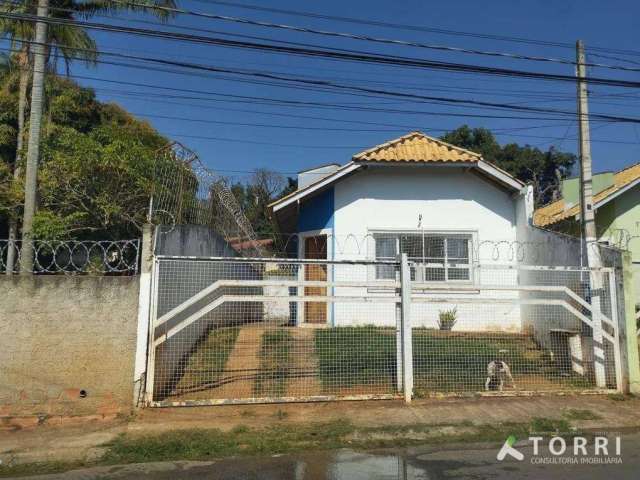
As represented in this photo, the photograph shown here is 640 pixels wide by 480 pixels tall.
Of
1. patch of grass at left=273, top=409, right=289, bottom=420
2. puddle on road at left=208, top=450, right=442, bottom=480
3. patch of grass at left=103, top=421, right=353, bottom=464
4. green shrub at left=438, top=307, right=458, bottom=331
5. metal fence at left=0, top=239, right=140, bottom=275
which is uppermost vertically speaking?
metal fence at left=0, top=239, right=140, bottom=275

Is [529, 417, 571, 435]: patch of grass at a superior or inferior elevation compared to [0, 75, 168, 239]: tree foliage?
inferior

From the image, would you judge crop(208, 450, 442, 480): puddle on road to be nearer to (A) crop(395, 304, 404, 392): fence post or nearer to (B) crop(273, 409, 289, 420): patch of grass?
(B) crop(273, 409, 289, 420): patch of grass

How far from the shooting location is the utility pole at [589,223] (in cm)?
706

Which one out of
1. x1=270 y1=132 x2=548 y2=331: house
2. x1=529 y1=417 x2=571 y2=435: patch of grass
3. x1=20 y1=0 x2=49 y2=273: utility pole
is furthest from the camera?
x1=270 y1=132 x2=548 y2=331: house

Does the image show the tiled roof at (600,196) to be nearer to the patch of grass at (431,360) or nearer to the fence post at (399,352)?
the patch of grass at (431,360)

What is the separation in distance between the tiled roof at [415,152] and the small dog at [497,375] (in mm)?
5730

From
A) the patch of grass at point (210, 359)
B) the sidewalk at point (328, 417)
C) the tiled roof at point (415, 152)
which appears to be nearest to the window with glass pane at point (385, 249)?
the tiled roof at point (415, 152)

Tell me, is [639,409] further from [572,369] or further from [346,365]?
[346,365]

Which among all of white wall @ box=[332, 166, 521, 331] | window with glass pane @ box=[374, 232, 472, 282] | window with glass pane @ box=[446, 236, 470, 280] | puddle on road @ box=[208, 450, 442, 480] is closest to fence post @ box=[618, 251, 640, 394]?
puddle on road @ box=[208, 450, 442, 480]

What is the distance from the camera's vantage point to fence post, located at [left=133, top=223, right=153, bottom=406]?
231 inches

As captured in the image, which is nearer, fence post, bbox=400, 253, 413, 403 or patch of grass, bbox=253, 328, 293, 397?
fence post, bbox=400, 253, 413, 403

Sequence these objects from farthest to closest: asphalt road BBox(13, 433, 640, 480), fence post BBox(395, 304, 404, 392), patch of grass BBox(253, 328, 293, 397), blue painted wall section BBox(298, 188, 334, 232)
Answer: blue painted wall section BBox(298, 188, 334, 232)
patch of grass BBox(253, 328, 293, 397)
fence post BBox(395, 304, 404, 392)
asphalt road BBox(13, 433, 640, 480)

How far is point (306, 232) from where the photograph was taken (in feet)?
41.9

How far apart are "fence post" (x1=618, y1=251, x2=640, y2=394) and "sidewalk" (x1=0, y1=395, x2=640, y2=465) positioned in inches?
11.2
